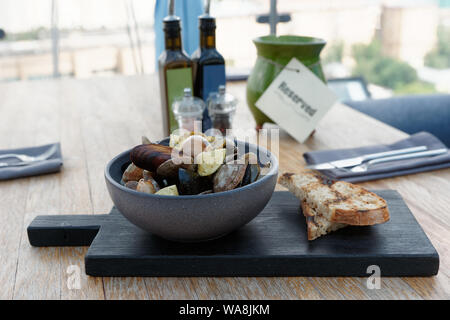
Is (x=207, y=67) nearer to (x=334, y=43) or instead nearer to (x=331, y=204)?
(x=331, y=204)

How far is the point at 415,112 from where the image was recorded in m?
1.76

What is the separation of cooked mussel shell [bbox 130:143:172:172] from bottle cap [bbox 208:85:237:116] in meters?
0.50

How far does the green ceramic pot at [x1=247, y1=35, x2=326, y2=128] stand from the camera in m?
1.10

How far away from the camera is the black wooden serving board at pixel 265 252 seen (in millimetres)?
568

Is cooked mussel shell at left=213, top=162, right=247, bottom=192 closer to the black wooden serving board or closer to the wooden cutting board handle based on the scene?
the black wooden serving board

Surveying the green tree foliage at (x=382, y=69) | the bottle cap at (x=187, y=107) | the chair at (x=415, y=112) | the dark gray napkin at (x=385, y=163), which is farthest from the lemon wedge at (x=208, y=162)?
the green tree foliage at (x=382, y=69)

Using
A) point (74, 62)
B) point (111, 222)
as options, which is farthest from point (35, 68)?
point (111, 222)

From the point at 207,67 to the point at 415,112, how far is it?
992 millimetres

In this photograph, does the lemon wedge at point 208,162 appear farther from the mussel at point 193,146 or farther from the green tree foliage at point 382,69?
the green tree foliage at point 382,69

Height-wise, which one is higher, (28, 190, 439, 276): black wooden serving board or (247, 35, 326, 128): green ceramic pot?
(247, 35, 326, 128): green ceramic pot

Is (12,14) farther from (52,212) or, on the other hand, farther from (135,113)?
(52,212)

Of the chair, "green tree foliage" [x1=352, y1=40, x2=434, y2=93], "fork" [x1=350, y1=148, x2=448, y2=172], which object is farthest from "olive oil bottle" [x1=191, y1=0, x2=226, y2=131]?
"green tree foliage" [x1=352, y1=40, x2=434, y2=93]

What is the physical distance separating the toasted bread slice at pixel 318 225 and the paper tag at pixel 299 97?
0.48 meters

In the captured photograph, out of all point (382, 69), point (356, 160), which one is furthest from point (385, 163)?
point (382, 69)
